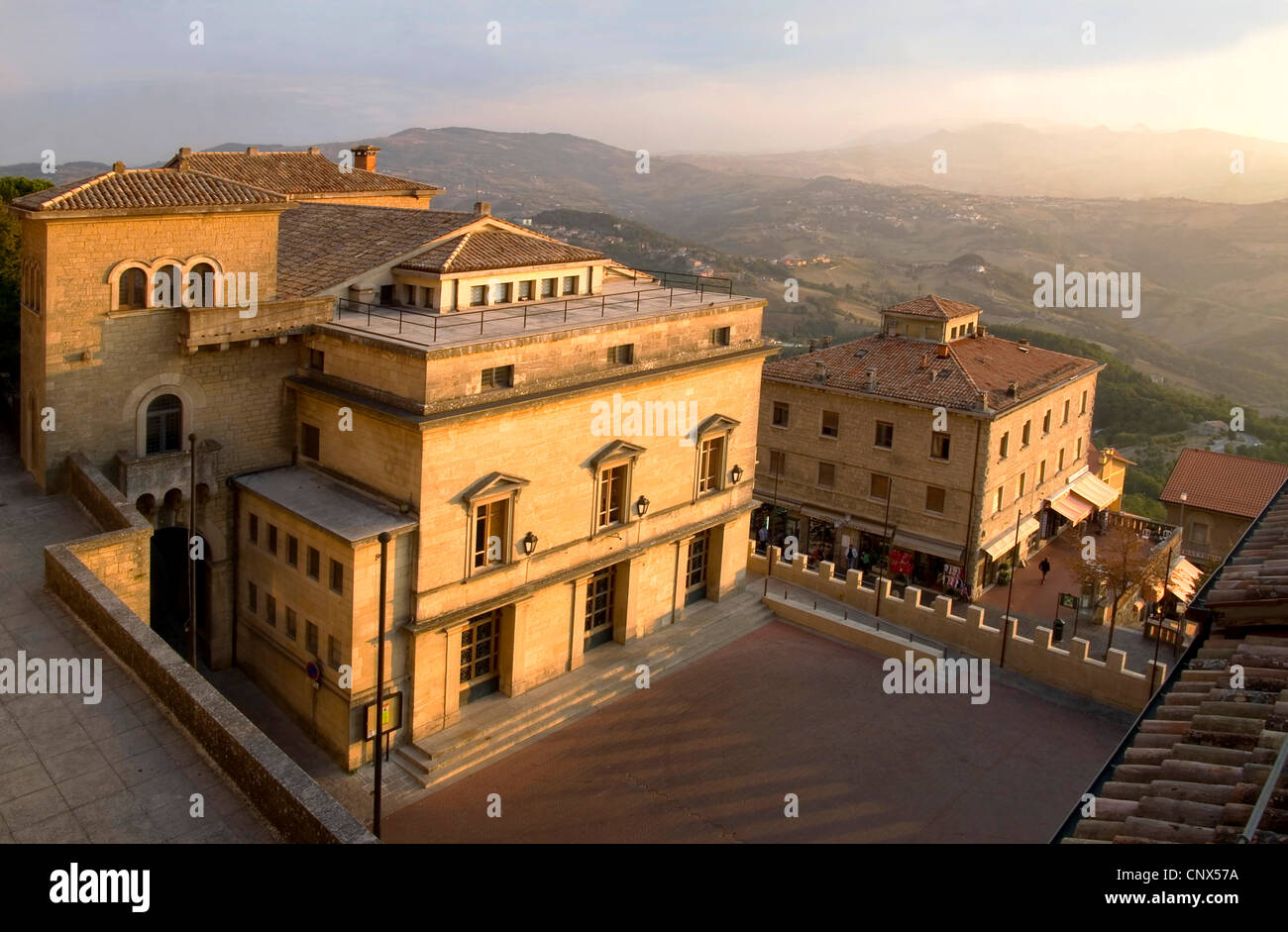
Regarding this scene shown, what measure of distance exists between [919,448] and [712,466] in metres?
11.0

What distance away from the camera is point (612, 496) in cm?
3020

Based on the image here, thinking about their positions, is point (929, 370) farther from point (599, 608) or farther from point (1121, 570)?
point (599, 608)

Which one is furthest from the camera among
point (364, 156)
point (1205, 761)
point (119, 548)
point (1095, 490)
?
point (1095, 490)

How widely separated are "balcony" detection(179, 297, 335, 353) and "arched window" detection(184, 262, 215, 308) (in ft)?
1.51

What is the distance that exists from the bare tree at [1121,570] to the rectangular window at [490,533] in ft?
70.1

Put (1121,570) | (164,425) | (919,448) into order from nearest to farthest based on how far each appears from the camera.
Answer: (164,425), (1121,570), (919,448)

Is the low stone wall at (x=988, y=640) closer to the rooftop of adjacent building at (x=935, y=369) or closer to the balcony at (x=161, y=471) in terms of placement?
the rooftop of adjacent building at (x=935, y=369)

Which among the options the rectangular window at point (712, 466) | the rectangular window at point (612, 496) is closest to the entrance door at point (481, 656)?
the rectangular window at point (612, 496)

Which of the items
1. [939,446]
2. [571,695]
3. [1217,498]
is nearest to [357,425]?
[571,695]

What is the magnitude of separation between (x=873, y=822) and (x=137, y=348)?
20240mm

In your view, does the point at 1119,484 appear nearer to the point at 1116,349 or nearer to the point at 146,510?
the point at 146,510

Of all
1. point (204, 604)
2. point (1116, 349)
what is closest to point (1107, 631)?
point (204, 604)

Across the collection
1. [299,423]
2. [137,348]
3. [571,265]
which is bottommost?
[299,423]

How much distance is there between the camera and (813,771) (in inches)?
1023
